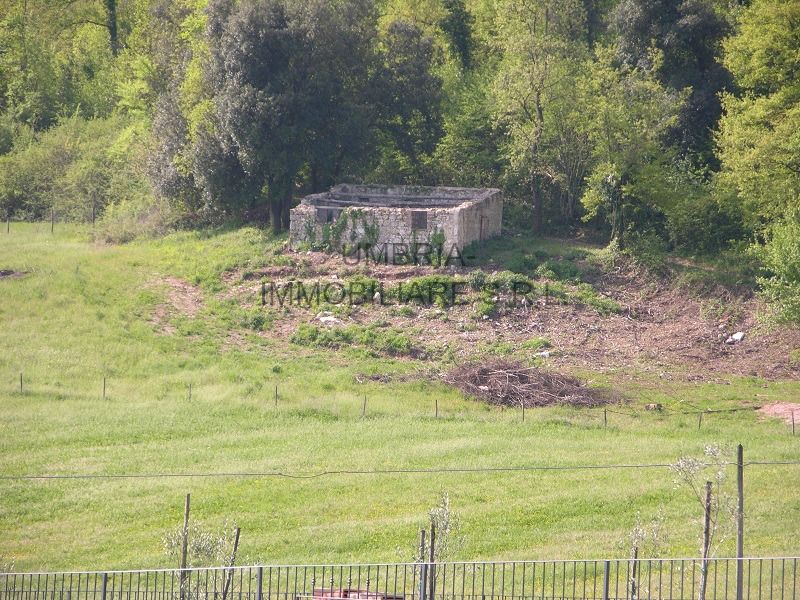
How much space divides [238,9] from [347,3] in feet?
14.6

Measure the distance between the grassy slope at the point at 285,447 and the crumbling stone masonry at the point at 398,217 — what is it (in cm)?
463

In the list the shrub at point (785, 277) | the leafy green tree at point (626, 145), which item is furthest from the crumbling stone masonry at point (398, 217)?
the shrub at point (785, 277)

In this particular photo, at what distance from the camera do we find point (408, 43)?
47.6m

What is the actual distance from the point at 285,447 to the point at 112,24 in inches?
1859

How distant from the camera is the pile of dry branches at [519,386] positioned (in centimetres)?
3325

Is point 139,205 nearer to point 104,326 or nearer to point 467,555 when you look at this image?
point 104,326

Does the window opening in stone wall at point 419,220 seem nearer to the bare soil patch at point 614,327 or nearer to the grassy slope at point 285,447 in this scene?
the bare soil patch at point 614,327

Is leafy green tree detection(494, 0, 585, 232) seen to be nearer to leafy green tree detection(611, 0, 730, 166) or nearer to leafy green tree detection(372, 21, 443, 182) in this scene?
leafy green tree detection(611, 0, 730, 166)

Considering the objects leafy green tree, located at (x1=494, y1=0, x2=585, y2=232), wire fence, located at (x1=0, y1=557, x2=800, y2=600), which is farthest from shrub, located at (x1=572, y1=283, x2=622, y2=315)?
wire fence, located at (x1=0, y1=557, x2=800, y2=600)

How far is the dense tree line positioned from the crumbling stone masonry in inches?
80.2

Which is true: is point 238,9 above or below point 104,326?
above

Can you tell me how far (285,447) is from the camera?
29594mm

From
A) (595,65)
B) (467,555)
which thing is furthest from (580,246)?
(467,555)

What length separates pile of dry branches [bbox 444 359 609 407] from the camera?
33250 millimetres
